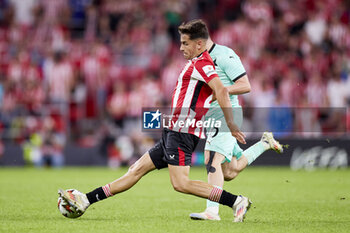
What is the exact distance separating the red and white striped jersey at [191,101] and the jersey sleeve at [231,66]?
70cm

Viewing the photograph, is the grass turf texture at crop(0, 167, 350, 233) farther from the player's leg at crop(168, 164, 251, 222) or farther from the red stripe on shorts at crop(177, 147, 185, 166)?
the red stripe on shorts at crop(177, 147, 185, 166)

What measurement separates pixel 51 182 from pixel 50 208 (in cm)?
436

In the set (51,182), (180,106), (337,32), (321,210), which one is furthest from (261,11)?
(180,106)

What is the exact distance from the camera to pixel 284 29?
18562mm

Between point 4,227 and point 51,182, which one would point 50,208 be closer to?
point 4,227

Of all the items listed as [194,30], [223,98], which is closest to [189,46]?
[194,30]

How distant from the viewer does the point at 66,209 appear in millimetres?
6723

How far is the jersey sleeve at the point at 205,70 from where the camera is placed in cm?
629

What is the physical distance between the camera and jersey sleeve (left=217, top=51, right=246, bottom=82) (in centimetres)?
716

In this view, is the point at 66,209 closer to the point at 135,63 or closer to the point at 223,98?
the point at 223,98

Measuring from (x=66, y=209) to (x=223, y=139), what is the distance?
1.86 meters

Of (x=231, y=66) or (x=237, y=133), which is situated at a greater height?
(x=231, y=66)

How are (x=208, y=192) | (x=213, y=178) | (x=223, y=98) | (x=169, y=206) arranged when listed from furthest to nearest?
(x=169, y=206) < (x=213, y=178) < (x=208, y=192) < (x=223, y=98)

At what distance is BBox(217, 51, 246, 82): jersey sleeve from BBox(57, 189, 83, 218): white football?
7.21ft
